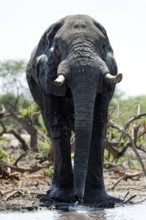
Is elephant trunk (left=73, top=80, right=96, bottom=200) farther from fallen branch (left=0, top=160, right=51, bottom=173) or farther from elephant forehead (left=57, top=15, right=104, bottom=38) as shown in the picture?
fallen branch (left=0, top=160, right=51, bottom=173)

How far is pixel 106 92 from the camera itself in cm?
882

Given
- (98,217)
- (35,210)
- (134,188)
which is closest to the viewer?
(98,217)

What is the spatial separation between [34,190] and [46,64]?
77.1 inches

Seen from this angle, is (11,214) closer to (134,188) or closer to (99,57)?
(99,57)

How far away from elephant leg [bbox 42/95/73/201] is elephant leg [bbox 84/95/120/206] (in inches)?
10.7

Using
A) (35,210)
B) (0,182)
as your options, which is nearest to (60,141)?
(35,210)

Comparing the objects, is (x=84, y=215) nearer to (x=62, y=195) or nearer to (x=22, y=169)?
(x=62, y=195)

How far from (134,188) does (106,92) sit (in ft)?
5.88

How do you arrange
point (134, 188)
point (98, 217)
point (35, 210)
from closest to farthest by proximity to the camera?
1. point (98, 217)
2. point (35, 210)
3. point (134, 188)

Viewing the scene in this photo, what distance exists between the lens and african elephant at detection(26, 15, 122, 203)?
7977 millimetres

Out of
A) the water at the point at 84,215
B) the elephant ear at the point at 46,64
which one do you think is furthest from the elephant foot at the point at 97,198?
the elephant ear at the point at 46,64

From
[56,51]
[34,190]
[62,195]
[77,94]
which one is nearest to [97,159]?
[62,195]

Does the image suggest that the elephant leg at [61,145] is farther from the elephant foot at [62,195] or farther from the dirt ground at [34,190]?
the dirt ground at [34,190]

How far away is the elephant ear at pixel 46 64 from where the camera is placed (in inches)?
345
